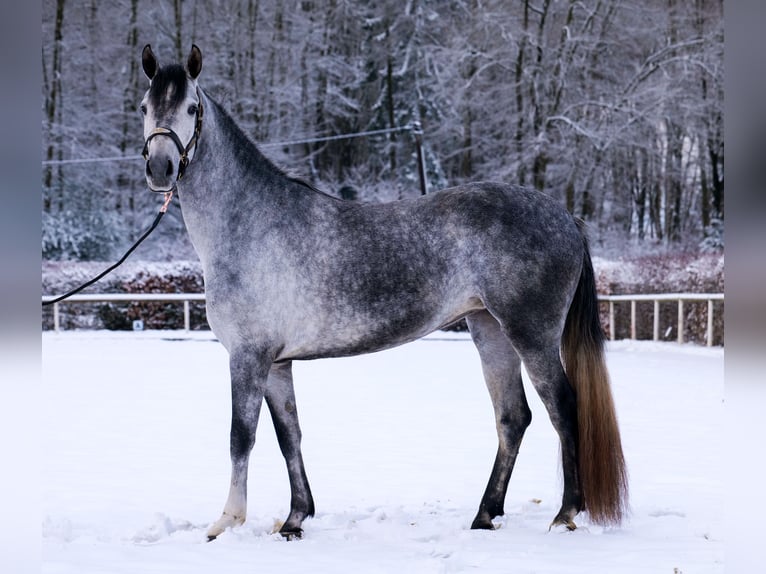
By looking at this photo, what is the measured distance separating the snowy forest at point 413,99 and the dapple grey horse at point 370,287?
54.5 ft

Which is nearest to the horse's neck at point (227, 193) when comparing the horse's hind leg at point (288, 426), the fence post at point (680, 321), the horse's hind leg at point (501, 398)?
the horse's hind leg at point (288, 426)

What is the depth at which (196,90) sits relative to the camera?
3.67 meters

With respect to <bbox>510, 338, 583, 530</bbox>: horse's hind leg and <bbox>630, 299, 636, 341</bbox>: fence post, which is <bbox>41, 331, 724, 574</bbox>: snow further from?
<bbox>630, 299, 636, 341</bbox>: fence post

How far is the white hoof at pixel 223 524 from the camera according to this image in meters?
3.59

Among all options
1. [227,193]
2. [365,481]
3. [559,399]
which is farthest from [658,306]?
[227,193]

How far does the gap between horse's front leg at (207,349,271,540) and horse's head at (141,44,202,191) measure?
2.78ft

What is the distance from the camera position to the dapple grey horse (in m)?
3.68

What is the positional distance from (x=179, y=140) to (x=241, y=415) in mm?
1256

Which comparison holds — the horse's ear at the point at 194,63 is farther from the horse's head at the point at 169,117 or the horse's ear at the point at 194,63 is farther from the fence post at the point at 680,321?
the fence post at the point at 680,321
